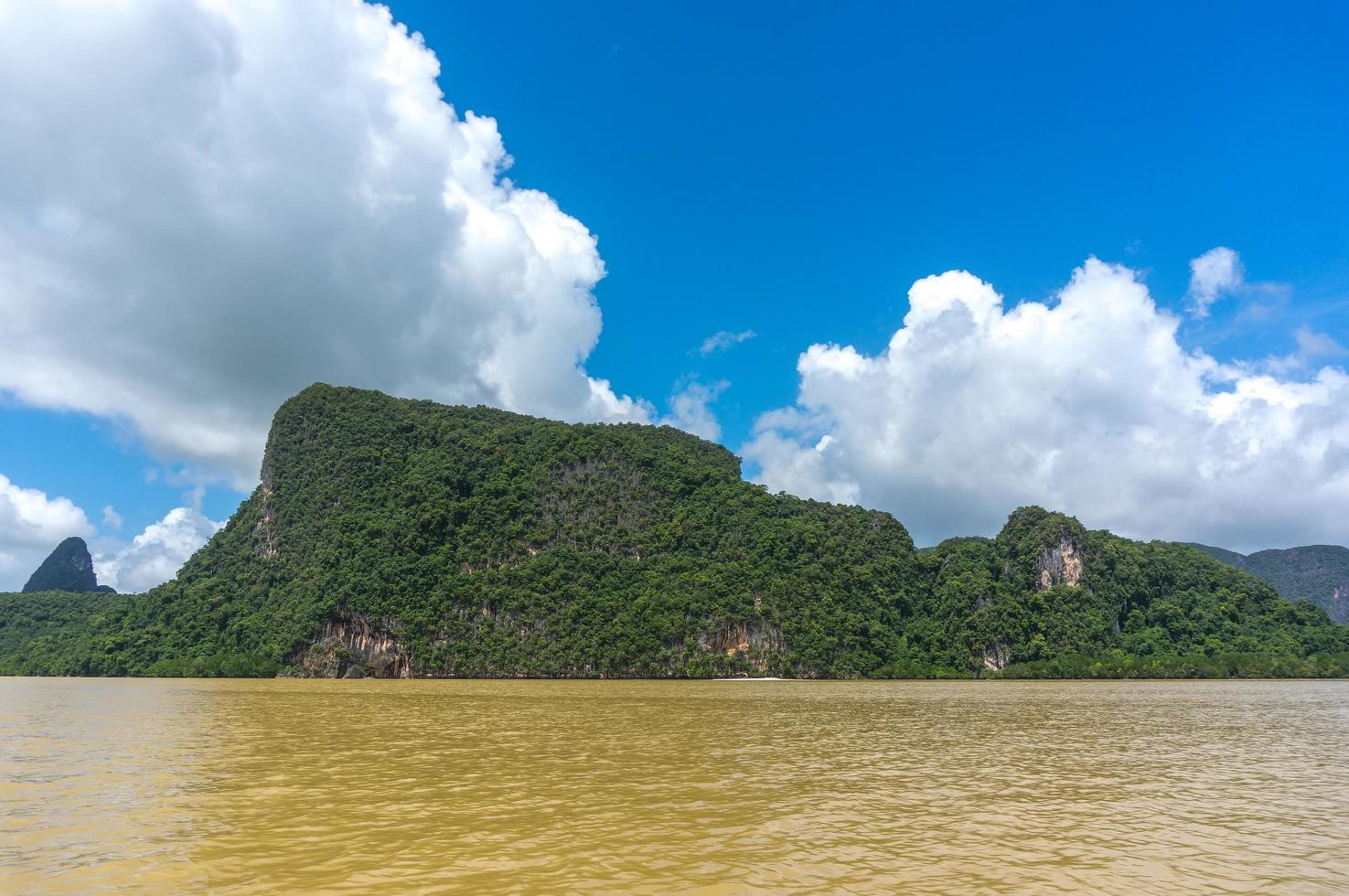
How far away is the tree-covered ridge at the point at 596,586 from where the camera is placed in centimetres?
10475

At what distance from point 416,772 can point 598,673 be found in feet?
292

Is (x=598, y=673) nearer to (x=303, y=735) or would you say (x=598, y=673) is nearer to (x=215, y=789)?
(x=303, y=735)

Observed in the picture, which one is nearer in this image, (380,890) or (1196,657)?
(380,890)

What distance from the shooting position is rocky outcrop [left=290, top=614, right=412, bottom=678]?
101 metres

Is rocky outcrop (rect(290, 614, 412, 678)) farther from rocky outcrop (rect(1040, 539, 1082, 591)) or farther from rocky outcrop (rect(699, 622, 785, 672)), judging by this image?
rocky outcrop (rect(1040, 539, 1082, 591))

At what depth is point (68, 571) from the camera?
18588cm

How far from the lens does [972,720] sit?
3288 centimetres

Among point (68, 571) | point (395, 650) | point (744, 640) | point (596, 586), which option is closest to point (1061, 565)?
point (744, 640)

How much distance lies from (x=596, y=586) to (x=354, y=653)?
1361 inches

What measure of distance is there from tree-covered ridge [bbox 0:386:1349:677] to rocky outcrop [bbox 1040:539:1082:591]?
37cm

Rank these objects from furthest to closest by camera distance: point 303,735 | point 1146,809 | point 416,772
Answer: point 303,735 → point 416,772 → point 1146,809

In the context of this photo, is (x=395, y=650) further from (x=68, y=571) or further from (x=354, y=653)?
(x=68, y=571)

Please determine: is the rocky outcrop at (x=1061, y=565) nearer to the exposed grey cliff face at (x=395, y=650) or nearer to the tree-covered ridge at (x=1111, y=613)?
the tree-covered ridge at (x=1111, y=613)

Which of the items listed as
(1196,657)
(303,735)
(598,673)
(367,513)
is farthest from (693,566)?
(303,735)
